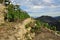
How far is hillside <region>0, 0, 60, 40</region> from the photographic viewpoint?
2041 cm

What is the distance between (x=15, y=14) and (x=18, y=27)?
255cm

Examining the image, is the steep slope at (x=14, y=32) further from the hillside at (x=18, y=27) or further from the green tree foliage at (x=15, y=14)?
the green tree foliage at (x=15, y=14)

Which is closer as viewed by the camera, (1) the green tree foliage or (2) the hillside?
(2) the hillside

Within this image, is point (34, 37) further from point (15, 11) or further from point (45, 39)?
point (15, 11)

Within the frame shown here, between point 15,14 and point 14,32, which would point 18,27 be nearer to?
point 14,32

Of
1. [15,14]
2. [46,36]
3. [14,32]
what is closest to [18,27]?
[14,32]

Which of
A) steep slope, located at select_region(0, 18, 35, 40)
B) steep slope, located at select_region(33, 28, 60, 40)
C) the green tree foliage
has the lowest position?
steep slope, located at select_region(33, 28, 60, 40)

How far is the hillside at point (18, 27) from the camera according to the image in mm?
20406

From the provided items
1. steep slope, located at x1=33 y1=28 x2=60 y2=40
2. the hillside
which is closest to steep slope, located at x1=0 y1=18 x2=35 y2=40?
the hillside

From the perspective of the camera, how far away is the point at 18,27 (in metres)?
21.3

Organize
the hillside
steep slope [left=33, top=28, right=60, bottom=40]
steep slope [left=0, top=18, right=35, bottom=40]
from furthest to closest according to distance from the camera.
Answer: steep slope [left=33, top=28, right=60, bottom=40] < the hillside < steep slope [left=0, top=18, right=35, bottom=40]

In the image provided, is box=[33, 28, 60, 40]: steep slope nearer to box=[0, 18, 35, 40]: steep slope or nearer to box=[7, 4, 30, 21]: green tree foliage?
box=[0, 18, 35, 40]: steep slope

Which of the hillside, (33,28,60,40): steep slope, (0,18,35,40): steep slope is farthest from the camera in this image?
(33,28,60,40): steep slope

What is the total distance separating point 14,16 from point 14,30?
8.77ft
